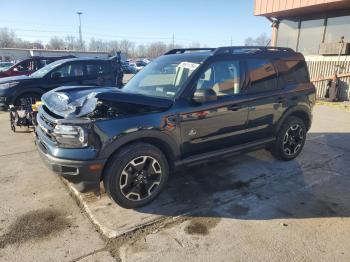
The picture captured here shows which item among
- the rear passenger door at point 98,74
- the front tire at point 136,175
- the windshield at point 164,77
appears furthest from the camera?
the rear passenger door at point 98,74

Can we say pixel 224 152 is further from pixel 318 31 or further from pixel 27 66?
pixel 318 31

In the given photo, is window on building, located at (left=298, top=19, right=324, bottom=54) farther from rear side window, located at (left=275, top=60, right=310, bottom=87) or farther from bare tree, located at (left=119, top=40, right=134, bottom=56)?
bare tree, located at (left=119, top=40, right=134, bottom=56)

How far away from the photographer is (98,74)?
9703mm

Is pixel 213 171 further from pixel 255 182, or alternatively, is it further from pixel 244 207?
Result: pixel 244 207

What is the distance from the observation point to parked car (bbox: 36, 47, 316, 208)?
10.4 feet

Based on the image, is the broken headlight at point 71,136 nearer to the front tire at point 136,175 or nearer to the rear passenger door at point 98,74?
the front tire at point 136,175

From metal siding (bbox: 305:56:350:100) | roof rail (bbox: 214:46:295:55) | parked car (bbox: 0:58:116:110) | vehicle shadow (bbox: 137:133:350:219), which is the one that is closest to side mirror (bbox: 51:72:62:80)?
parked car (bbox: 0:58:116:110)

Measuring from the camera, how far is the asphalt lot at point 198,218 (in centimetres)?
286

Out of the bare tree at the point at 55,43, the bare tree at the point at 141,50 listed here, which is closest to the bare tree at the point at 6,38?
the bare tree at the point at 55,43

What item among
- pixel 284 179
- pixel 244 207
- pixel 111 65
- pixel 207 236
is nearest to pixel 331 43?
pixel 111 65

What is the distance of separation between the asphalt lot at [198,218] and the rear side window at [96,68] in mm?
5121

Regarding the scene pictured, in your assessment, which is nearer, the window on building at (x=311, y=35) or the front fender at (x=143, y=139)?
the front fender at (x=143, y=139)

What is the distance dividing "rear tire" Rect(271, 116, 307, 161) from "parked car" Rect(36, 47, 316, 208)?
19mm

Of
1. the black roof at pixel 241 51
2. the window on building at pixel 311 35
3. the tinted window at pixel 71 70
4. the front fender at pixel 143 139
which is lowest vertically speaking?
the front fender at pixel 143 139
